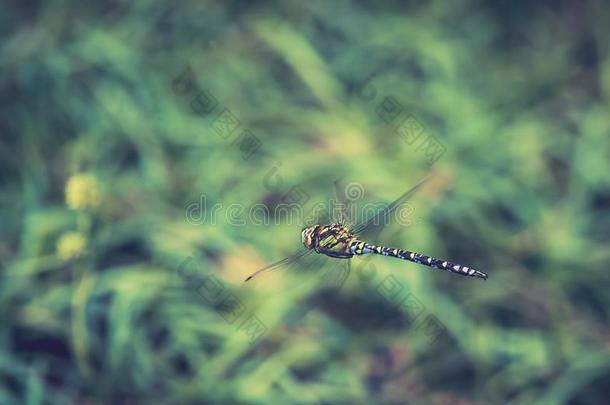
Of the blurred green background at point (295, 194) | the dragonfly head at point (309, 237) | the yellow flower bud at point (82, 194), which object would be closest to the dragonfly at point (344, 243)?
the dragonfly head at point (309, 237)

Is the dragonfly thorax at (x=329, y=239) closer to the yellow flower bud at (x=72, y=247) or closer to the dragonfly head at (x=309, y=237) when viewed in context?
the dragonfly head at (x=309, y=237)

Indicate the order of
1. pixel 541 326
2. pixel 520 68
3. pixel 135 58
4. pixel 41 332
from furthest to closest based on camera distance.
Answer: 1. pixel 520 68
2. pixel 135 58
3. pixel 541 326
4. pixel 41 332

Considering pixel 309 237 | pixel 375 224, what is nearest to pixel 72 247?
pixel 309 237

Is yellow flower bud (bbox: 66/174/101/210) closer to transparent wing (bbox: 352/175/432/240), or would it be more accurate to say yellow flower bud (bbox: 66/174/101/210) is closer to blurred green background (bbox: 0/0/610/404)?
blurred green background (bbox: 0/0/610/404)

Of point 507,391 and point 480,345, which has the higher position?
point 480,345

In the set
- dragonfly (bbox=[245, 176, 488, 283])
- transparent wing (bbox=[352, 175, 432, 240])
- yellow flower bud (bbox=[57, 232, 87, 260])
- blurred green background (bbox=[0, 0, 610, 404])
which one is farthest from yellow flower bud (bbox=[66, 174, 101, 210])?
transparent wing (bbox=[352, 175, 432, 240])

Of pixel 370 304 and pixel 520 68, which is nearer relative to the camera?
pixel 370 304

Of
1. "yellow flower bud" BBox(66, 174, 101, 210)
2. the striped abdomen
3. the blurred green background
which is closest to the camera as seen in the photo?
the striped abdomen

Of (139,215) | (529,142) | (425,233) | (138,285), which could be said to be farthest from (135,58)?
(529,142)

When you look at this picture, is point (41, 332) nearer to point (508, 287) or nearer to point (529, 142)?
point (508, 287)
